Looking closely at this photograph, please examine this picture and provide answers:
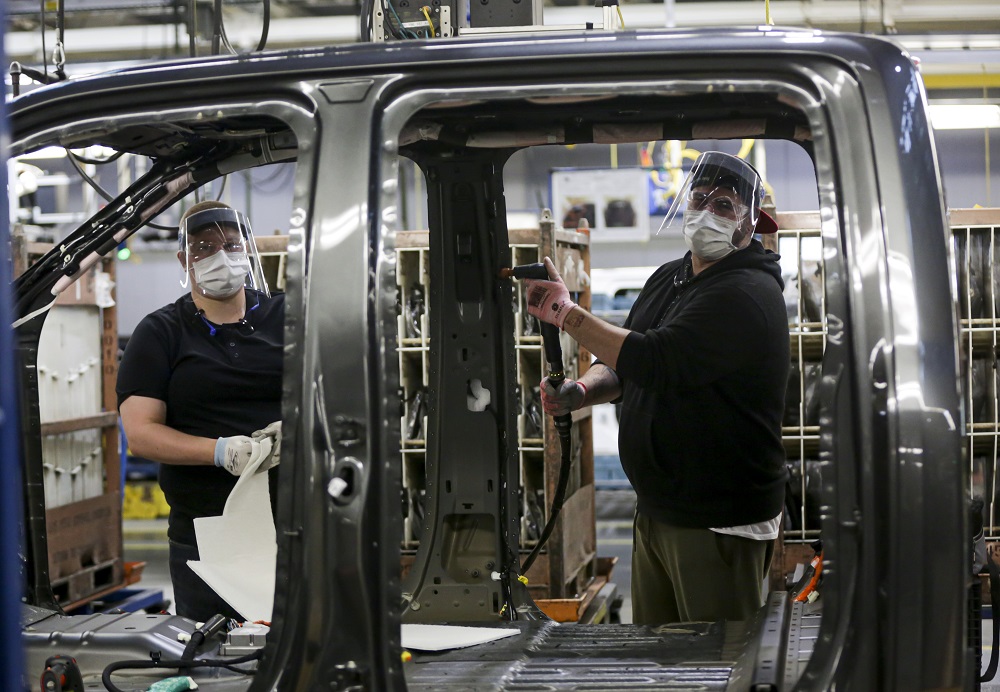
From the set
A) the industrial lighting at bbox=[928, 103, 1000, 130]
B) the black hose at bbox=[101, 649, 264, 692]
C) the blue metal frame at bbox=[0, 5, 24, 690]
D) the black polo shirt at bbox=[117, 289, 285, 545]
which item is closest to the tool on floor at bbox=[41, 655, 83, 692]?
the black hose at bbox=[101, 649, 264, 692]

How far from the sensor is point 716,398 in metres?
3.04

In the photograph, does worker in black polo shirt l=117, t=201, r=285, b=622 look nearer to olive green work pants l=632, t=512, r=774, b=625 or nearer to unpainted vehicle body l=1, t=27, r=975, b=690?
unpainted vehicle body l=1, t=27, r=975, b=690

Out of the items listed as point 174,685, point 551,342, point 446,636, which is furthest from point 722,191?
point 174,685

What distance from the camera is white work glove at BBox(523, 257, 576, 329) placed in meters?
3.04

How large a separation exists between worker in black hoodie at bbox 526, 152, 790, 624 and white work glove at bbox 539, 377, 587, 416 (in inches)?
8.5

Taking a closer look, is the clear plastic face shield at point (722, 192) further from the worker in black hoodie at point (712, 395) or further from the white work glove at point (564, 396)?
the white work glove at point (564, 396)

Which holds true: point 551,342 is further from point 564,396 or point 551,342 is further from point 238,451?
point 238,451

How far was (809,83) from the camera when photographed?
1.64 m

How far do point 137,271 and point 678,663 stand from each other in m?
11.7

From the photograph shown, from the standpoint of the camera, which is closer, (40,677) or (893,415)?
(893,415)

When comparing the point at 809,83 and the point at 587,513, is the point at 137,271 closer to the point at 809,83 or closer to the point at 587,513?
the point at 587,513

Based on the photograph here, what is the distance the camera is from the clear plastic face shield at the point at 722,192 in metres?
3.06

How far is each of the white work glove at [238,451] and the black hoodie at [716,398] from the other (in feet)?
3.64

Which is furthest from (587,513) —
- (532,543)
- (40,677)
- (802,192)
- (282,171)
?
(282,171)
